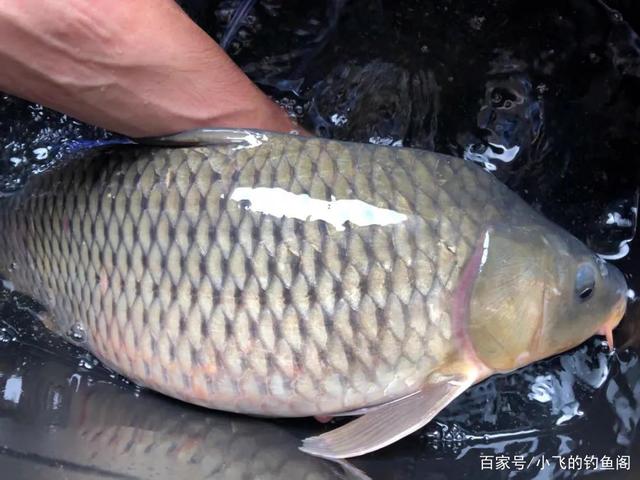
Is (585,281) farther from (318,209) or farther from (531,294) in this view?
(318,209)

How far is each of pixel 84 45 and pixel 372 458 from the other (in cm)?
74

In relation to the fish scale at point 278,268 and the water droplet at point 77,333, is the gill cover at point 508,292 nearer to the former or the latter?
the fish scale at point 278,268

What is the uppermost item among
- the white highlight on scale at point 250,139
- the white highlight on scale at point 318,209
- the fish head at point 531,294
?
the white highlight on scale at point 250,139

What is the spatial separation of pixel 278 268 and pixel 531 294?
0.36 m

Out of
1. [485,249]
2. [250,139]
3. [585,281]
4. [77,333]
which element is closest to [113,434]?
[77,333]

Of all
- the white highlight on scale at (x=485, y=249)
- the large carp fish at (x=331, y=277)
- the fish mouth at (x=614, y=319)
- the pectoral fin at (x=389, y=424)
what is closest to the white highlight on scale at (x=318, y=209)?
the large carp fish at (x=331, y=277)

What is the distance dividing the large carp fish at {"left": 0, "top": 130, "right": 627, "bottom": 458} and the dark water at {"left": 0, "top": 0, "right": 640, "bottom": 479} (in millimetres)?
91

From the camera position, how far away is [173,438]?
3.80 ft

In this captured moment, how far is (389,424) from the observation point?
1131 millimetres

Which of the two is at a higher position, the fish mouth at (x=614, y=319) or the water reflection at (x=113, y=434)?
the fish mouth at (x=614, y=319)

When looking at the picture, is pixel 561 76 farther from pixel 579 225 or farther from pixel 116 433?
pixel 116 433

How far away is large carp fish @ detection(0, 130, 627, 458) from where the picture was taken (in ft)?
3.56

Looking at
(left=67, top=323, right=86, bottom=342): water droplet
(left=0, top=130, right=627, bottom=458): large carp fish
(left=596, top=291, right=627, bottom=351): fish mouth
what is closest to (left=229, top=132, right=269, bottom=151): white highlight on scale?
(left=0, top=130, right=627, bottom=458): large carp fish

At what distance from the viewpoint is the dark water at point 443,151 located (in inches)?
44.6
